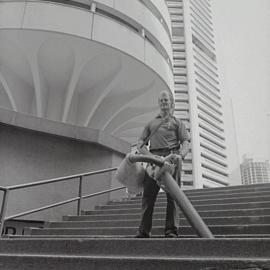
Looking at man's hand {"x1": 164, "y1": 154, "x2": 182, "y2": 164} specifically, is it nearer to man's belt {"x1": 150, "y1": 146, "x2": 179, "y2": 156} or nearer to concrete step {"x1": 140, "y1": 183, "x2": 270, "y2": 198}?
man's belt {"x1": 150, "y1": 146, "x2": 179, "y2": 156}

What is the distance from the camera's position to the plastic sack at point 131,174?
325 cm

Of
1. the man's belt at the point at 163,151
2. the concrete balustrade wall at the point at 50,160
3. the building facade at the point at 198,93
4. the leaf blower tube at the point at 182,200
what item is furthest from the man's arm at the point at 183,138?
the building facade at the point at 198,93

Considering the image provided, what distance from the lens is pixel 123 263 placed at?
2541 mm

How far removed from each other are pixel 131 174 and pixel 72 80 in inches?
512

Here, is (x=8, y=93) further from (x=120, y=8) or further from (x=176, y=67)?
(x=176, y=67)

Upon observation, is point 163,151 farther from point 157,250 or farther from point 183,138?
point 157,250

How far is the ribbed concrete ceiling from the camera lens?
44.3 ft

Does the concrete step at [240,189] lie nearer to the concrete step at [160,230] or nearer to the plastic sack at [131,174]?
the concrete step at [160,230]

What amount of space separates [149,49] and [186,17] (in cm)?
7003

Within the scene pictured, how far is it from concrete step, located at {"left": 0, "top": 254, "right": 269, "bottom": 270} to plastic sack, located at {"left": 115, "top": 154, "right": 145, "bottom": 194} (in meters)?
0.88

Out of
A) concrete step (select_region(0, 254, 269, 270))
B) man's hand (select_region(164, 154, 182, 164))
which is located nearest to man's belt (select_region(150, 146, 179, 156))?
man's hand (select_region(164, 154, 182, 164))

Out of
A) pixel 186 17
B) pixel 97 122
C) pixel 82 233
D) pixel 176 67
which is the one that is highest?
pixel 186 17

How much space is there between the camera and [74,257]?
2.72 metres

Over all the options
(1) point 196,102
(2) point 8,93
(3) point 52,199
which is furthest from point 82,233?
(1) point 196,102
